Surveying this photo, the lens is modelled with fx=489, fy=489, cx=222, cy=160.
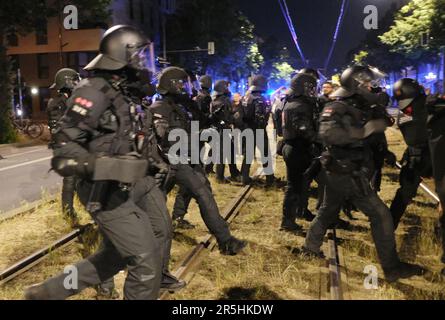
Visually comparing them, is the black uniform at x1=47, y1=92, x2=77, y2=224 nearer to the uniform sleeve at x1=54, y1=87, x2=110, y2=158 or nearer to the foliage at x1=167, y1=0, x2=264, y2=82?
the uniform sleeve at x1=54, y1=87, x2=110, y2=158

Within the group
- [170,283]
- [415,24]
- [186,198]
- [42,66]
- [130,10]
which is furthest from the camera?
[130,10]

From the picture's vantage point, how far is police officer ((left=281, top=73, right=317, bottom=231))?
584cm

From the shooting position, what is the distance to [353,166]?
4445 millimetres

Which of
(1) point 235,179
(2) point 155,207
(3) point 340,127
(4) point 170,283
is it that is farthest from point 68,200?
(1) point 235,179

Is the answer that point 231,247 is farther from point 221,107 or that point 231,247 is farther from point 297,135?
point 221,107

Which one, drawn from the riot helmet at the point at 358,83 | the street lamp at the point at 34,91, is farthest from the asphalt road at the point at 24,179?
the street lamp at the point at 34,91

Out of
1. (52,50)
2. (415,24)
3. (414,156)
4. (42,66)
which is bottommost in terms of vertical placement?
(414,156)

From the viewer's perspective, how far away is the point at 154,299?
3.33 metres

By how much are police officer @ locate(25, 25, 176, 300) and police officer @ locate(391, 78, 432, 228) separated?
9.38 ft

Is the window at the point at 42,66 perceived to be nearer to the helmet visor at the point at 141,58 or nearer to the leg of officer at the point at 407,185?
the leg of officer at the point at 407,185

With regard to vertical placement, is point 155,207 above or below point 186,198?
above

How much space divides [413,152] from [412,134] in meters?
0.41

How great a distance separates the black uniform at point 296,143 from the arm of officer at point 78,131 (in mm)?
3205

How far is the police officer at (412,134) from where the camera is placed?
16.2 feet
